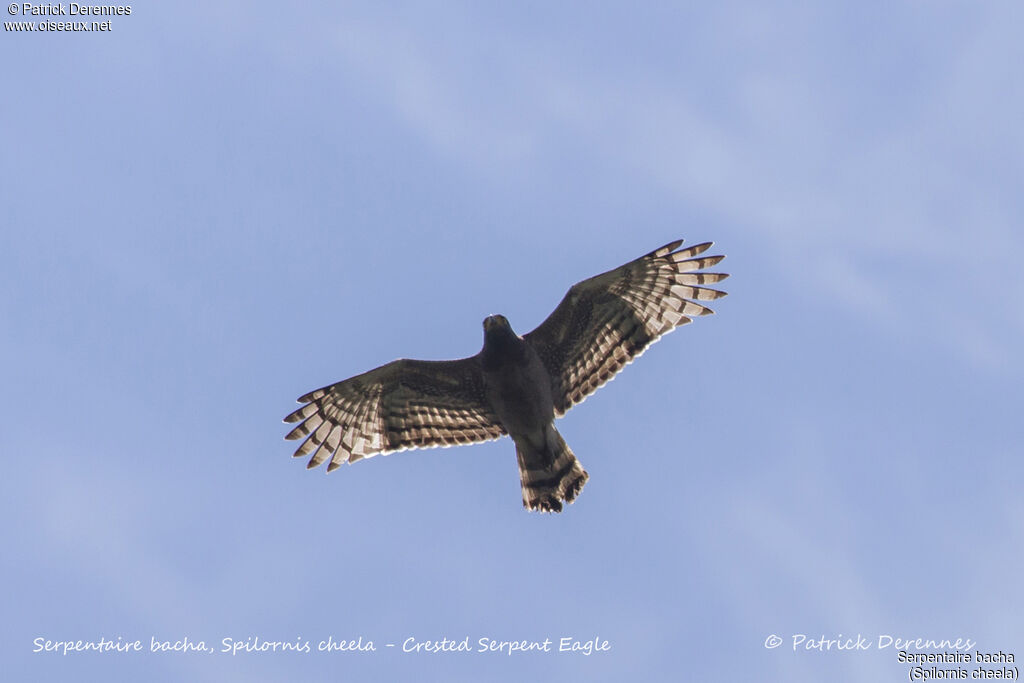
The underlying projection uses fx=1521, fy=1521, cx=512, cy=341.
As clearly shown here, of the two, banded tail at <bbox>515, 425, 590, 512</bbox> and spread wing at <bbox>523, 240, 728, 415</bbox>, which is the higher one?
spread wing at <bbox>523, 240, 728, 415</bbox>

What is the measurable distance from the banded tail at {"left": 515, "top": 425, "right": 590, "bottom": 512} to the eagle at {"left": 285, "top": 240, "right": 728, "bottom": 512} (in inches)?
0.5

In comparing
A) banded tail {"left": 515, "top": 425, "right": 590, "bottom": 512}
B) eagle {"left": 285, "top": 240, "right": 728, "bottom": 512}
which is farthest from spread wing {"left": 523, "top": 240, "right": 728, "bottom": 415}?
banded tail {"left": 515, "top": 425, "right": 590, "bottom": 512}

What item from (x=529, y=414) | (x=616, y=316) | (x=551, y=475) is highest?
(x=616, y=316)

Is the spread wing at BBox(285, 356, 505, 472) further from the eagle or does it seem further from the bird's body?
the bird's body

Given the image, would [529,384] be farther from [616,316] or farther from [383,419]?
[383,419]

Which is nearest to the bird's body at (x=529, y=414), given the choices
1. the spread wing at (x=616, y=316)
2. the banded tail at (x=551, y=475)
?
the banded tail at (x=551, y=475)

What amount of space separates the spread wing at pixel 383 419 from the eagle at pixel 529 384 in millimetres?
13

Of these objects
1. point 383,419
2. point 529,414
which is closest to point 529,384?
point 529,414

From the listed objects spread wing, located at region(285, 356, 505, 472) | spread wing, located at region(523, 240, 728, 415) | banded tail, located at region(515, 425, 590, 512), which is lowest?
banded tail, located at region(515, 425, 590, 512)

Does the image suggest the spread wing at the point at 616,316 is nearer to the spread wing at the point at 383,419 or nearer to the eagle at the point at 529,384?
the eagle at the point at 529,384

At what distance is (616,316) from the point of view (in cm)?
1969

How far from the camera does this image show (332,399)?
20266 mm

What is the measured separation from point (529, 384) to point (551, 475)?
58.4 inches

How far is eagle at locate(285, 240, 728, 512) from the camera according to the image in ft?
63.4
